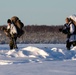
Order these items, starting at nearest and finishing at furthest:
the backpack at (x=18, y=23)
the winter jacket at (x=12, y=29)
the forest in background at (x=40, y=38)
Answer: the backpack at (x=18, y=23) < the winter jacket at (x=12, y=29) < the forest in background at (x=40, y=38)

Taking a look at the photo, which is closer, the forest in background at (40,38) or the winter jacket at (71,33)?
the winter jacket at (71,33)

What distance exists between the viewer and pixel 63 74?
23.0 feet

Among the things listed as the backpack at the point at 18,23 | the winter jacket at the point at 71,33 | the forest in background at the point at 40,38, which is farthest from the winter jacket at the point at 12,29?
the forest in background at the point at 40,38

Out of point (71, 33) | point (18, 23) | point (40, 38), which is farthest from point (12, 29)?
point (40, 38)

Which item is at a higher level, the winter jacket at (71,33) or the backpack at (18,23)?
the backpack at (18,23)

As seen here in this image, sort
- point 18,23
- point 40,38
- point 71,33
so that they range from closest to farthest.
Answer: point 18,23
point 71,33
point 40,38

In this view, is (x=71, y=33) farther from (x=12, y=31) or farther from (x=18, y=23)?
(x=12, y=31)

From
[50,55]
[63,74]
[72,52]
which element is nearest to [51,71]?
[63,74]

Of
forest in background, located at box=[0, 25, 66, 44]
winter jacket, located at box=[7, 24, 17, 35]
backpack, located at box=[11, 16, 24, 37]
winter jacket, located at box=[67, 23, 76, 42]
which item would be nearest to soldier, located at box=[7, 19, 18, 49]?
winter jacket, located at box=[7, 24, 17, 35]

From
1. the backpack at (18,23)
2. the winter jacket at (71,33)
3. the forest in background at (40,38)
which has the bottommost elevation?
the forest in background at (40,38)

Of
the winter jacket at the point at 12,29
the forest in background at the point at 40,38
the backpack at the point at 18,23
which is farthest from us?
the forest in background at the point at 40,38

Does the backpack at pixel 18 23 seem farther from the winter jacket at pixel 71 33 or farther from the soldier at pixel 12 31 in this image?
the winter jacket at pixel 71 33

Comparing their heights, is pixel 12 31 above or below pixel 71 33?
above

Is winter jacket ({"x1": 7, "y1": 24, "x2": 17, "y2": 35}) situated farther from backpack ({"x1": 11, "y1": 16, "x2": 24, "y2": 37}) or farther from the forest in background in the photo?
the forest in background
